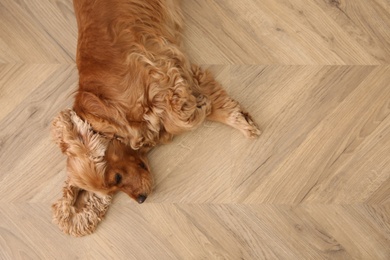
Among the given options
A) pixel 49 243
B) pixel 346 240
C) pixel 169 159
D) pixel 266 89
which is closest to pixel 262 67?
pixel 266 89

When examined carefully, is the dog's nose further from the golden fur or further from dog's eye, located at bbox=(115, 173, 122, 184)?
dog's eye, located at bbox=(115, 173, 122, 184)

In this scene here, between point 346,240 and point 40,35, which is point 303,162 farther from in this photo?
point 40,35

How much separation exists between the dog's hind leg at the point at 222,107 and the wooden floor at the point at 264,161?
0.05m

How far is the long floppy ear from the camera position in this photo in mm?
1736

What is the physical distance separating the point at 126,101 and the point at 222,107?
0.42 meters

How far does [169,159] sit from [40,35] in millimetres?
870

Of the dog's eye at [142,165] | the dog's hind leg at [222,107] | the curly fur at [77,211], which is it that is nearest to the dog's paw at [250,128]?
the dog's hind leg at [222,107]

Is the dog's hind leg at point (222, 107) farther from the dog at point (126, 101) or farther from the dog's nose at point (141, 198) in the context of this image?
the dog's nose at point (141, 198)

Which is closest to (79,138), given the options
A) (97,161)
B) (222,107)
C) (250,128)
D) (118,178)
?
(97,161)

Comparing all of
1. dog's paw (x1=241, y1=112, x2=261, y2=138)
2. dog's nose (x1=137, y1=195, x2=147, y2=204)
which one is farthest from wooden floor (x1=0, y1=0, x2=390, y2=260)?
dog's nose (x1=137, y1=195, x2=147, y2=204)

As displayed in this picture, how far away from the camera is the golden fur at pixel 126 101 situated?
1.75m

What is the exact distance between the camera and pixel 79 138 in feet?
5.74

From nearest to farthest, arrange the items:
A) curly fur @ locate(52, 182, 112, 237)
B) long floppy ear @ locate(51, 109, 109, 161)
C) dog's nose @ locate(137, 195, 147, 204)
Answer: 1. long floppy ear @ locate(51, 109, 109, 161)
2. dog's nose @ locate(137, 195, 147, 204)
3. curly fur @ locate(52, 182, 112, 237)

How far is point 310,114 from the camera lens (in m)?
1.93
